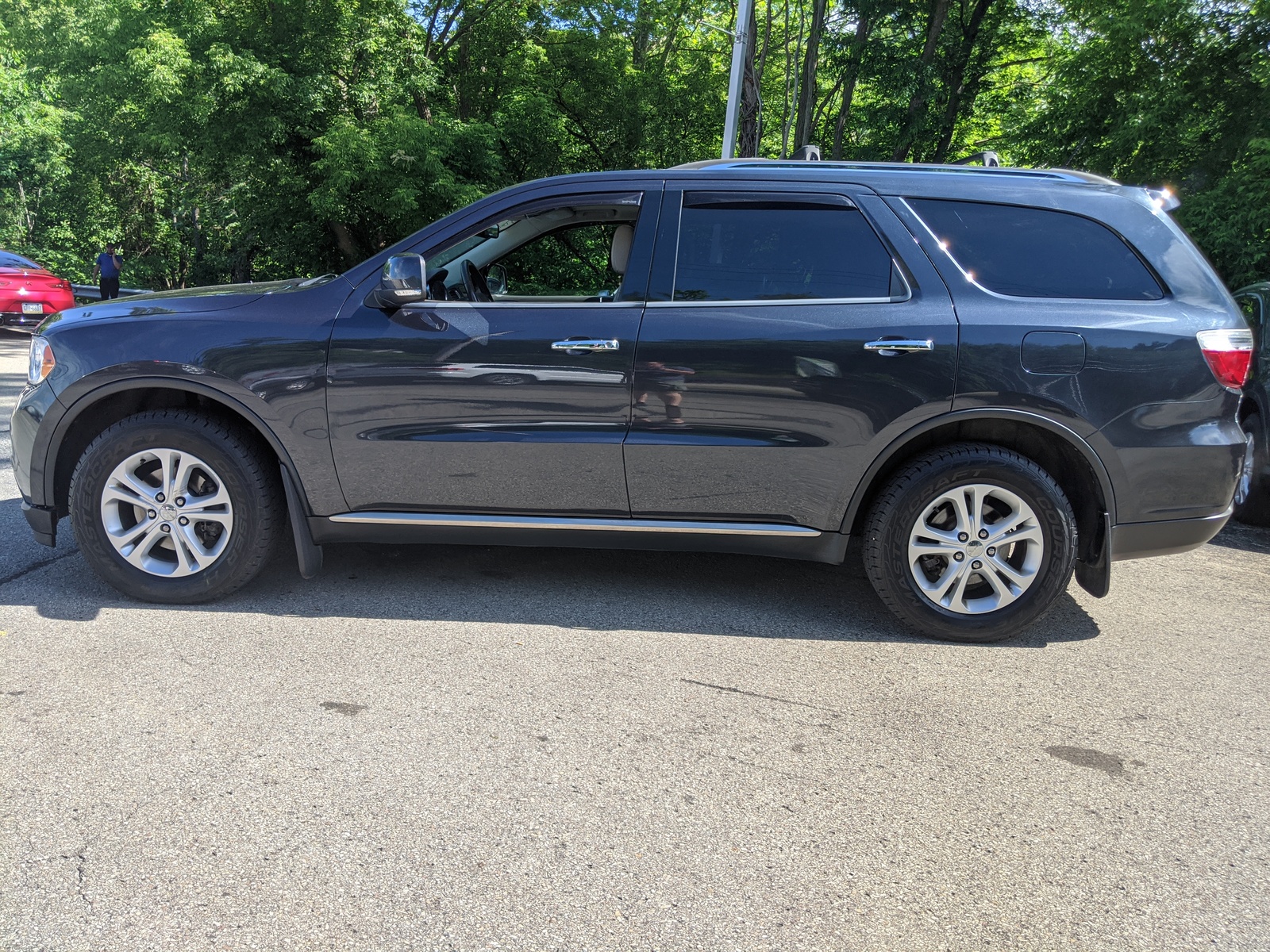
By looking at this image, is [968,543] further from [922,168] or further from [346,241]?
[346,241]

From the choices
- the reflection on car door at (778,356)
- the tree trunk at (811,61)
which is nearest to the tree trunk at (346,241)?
the tree trunk at (811,61)

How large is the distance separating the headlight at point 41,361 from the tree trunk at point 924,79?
1394 cm

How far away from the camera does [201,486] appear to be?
4.08 metres

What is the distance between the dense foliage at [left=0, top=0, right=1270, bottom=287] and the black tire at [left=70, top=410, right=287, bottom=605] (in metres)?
9.74

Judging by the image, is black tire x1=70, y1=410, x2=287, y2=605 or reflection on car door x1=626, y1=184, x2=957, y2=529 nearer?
reflection on car door x1=626, y1=184, x2=957, y2=529

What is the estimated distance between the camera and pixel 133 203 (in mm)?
35906

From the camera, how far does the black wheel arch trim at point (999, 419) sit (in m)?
3.80

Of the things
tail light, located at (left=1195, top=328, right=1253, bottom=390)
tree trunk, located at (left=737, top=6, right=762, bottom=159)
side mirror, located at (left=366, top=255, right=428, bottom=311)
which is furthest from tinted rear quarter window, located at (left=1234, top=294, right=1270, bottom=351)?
tree trunk, located at (left=737, top=6, right=762, bottom=159)

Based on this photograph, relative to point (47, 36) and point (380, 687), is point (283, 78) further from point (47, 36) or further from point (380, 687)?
point (380, 687)

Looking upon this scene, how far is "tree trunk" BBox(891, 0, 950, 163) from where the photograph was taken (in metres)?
15.3

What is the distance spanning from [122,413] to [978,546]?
3.66 m

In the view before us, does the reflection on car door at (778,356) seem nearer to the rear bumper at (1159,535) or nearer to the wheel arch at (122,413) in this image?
the rear bumper at (1159,535)

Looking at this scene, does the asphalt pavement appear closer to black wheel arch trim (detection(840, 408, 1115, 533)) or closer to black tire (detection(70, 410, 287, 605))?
black tire (detection(70, 410, 287, 605))

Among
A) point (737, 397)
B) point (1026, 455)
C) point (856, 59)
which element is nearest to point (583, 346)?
point (737, 397)
